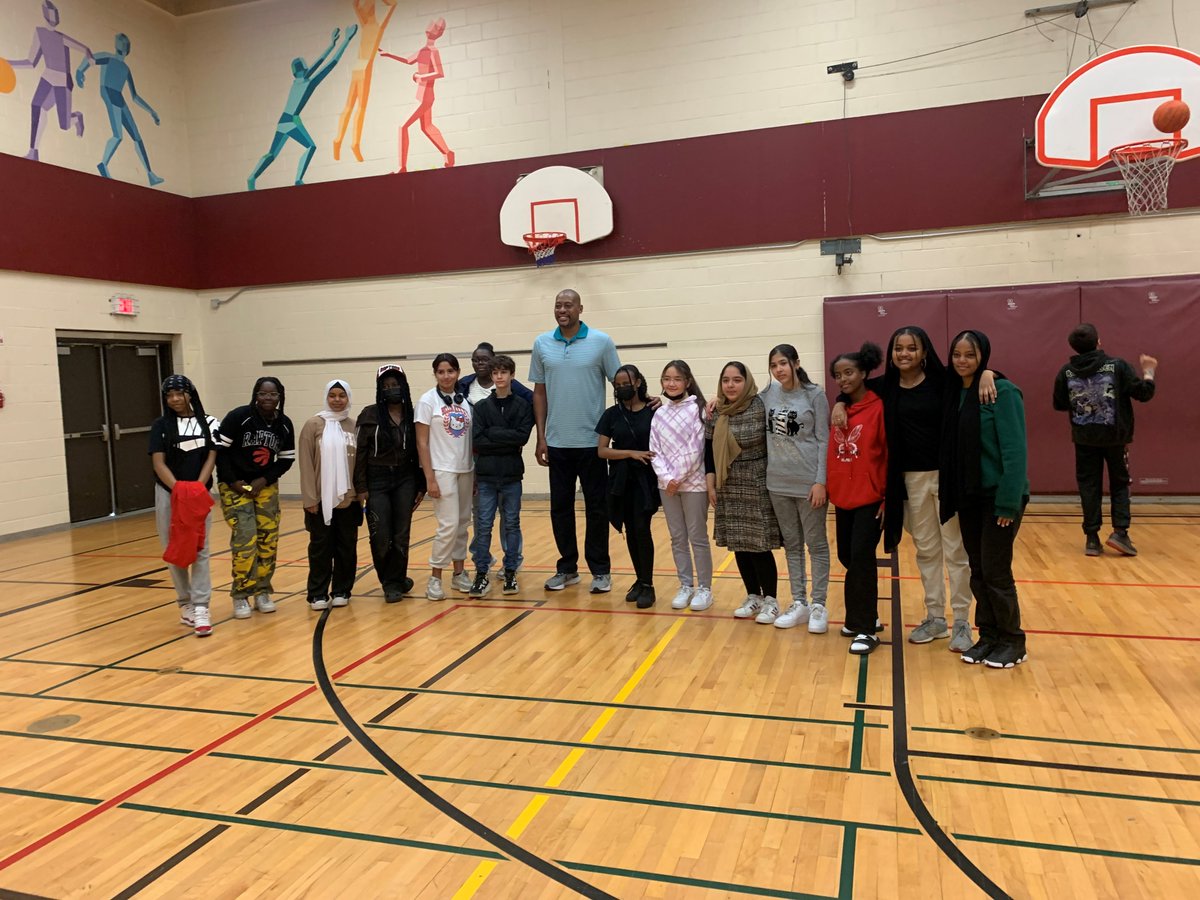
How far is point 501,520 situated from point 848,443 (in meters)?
2.44

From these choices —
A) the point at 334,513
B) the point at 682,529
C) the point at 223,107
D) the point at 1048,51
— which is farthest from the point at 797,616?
the point at 223,107

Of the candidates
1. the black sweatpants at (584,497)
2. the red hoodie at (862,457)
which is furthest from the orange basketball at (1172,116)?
the black sweatpants at (584,497)

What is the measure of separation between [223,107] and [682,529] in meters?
9.74

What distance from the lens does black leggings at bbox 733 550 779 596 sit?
4863 millimetres

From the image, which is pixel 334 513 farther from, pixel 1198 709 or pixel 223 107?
pixel 223 107

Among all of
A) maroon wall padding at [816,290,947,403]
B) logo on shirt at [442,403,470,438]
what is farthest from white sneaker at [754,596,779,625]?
maroon wall padding at [816,290,947,403]

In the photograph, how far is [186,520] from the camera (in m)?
4.91

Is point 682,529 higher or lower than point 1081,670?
higher

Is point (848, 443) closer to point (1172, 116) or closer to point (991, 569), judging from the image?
point (991, 569)

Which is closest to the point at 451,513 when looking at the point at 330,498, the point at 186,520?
the point at 330,498

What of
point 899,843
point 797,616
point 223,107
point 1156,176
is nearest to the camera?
point 899,843

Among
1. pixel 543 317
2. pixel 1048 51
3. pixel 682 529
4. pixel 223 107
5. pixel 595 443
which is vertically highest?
pixel 223 107

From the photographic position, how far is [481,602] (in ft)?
18.6

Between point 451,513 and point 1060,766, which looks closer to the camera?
point 1060,766
